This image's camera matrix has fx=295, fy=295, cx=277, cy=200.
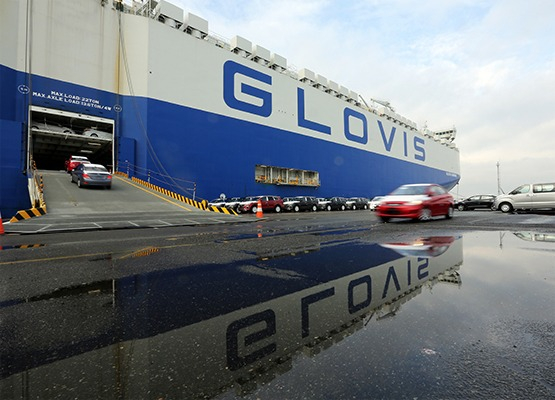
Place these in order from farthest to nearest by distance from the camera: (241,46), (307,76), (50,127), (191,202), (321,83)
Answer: (321,83), (307,76), (241,46), (50,127), (191,202)

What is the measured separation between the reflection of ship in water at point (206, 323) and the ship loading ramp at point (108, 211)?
7918 millimetres

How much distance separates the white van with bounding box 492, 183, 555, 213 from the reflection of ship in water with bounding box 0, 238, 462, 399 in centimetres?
1720

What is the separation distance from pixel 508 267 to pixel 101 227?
35.1 feet

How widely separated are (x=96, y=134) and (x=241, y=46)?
17.2 meters

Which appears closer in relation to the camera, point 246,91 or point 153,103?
point 153,103

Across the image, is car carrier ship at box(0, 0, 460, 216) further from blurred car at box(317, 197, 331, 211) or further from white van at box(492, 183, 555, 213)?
white van at box(492, 183, 555, 213)

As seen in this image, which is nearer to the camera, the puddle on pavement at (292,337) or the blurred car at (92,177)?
the puddle on pavement at (292,337)

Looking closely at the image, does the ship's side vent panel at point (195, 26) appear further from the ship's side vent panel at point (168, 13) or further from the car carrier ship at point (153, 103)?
the ship's side vent panel at point (168, 13)

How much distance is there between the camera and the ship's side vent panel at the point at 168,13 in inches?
1014

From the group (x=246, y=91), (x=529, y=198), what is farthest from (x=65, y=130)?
(x=529, y=198)

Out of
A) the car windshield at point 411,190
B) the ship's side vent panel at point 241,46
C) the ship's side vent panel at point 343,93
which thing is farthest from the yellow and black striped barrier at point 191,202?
the ship's side vent panel at point 343,93

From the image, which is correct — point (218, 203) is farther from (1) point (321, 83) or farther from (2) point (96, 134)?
(1) point (321, 83)

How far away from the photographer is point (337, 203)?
31.6m

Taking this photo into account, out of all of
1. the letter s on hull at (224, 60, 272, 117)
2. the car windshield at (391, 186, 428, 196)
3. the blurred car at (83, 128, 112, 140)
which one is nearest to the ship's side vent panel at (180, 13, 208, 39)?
the letter s on hull at (224, 60, 272, 117)
